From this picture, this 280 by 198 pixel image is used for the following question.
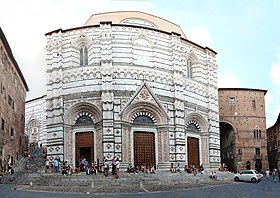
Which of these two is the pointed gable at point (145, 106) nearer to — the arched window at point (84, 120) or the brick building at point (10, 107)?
the arched window at point (84, 120)

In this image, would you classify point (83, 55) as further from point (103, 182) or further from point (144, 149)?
point (103, 182)

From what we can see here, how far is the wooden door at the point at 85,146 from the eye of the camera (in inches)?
1347

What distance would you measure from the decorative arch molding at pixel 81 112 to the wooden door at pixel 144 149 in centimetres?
367

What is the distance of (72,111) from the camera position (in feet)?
113

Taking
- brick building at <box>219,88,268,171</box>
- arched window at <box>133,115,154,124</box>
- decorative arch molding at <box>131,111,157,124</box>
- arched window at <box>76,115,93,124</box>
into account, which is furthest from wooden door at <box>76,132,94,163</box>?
brick building at <box>219,88,268,171</box>

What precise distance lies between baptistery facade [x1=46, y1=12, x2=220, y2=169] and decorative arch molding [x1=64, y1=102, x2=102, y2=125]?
8 cm

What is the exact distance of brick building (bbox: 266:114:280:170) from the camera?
56.5 m

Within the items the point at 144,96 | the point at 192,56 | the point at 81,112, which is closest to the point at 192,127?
the point at 144,96

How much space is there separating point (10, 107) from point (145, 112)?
37.5ft

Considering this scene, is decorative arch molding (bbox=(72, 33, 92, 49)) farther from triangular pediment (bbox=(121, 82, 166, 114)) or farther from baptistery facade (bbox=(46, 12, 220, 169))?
triangular pediment (bbox=(121, 82, 166, 114))

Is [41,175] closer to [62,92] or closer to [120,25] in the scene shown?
[62,92]

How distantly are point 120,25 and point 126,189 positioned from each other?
53.1ft

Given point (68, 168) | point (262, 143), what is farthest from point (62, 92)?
point (262, 143)

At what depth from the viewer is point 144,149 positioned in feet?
115
